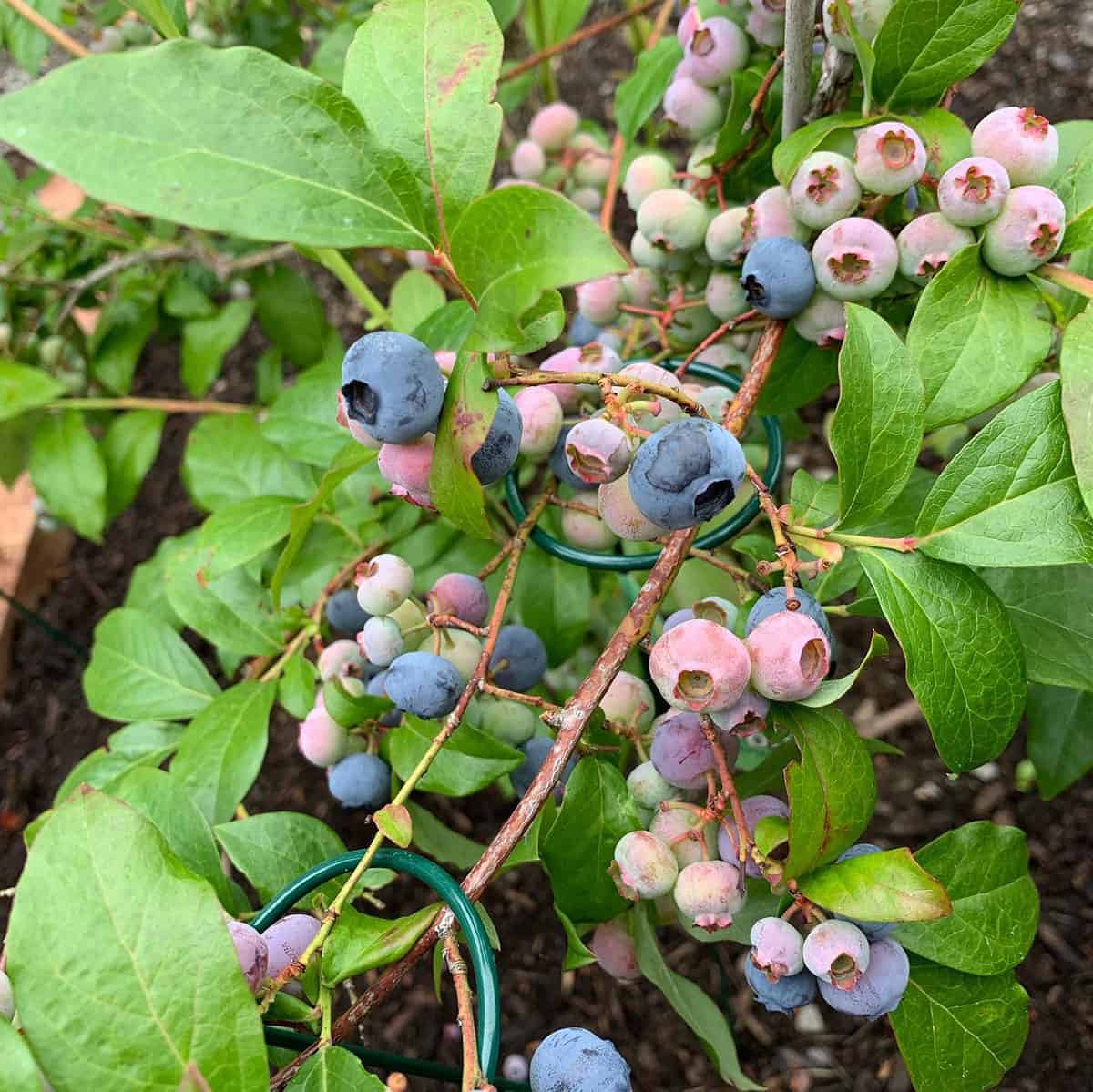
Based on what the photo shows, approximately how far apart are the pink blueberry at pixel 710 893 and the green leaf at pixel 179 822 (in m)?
0.36

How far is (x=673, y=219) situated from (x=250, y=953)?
28.2 inches

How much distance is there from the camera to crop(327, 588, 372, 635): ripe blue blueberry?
101cm

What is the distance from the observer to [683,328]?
3.55 feet

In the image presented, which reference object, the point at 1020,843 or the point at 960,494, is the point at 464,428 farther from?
the point at 1020,843

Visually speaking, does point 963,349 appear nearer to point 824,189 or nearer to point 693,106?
point 824,189

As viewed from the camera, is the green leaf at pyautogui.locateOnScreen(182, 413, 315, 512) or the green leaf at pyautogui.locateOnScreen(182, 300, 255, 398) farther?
the green leaf at pyautogui.locateOnScreen(182, 300, 255, 398)

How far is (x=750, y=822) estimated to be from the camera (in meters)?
0.73

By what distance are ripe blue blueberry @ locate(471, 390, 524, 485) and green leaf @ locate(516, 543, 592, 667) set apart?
1.43ft

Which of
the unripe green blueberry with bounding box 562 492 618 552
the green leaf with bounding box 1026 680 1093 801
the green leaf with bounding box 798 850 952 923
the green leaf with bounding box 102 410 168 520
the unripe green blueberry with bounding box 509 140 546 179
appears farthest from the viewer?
the green leaf with bounding box 102 410 168 520

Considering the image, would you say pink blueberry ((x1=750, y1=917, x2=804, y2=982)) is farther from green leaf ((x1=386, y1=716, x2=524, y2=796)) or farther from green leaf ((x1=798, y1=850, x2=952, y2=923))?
green leaf ((x1=386, y1=716, x2=524, y2=796))

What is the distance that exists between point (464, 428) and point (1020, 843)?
56cm

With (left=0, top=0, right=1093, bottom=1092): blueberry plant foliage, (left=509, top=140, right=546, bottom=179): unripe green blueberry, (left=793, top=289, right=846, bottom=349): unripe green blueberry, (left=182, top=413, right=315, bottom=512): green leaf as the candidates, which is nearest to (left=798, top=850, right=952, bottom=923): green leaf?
(left=0, top=0, right=1093, bottom=1092): blueberry plant foliage

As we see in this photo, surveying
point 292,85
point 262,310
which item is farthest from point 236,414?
point 292,85

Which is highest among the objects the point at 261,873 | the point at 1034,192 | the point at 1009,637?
the point at 1034,192
